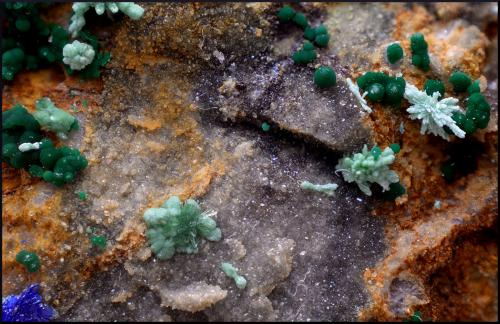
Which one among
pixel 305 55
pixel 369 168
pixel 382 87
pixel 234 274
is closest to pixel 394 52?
pixel 382 87

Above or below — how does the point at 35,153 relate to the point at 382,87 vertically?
below

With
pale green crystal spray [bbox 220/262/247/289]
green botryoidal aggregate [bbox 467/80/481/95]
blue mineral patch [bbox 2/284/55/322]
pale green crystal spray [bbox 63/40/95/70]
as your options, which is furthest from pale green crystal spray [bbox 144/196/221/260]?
green botryoidal aggregate [bbox 467/80/481/95]

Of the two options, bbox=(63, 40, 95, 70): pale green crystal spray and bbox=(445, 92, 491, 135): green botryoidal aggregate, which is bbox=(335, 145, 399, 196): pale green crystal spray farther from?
bbox=(63, 40, 95, 70): pale green crystal spray

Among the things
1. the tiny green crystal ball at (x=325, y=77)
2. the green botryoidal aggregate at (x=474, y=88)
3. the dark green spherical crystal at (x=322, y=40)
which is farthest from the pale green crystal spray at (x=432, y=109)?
the dark green spherical crystal at (x=322, y=40)

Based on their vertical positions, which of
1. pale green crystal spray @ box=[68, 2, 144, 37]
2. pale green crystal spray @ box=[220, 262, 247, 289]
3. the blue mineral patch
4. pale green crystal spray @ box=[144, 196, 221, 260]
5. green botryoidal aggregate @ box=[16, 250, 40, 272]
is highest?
pale green crystal spray @ box=[68, 2, 144, 37]

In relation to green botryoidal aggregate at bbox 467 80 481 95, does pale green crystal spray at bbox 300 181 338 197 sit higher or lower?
lower

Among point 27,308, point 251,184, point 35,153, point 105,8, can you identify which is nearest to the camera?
point 27,308

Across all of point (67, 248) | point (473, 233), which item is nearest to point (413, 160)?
point (473, 233)

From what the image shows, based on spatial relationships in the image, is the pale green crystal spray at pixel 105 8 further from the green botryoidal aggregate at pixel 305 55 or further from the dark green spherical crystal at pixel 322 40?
the dark green spherical crystal at pixel 322 40

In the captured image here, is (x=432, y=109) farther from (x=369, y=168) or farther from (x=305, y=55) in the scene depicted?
(x=305, y=55)
